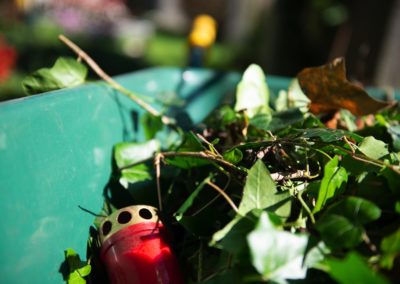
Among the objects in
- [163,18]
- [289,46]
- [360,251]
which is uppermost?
[360,251]

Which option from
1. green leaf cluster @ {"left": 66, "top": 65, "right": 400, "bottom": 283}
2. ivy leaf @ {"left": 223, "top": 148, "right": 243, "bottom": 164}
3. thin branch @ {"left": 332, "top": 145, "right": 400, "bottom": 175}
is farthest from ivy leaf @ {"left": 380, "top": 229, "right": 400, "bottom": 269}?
ivy leaf @ {"left": 223, "top": 148, "right": 243, "bottom": 164}

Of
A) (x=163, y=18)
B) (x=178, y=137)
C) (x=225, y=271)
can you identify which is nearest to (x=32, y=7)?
(x=178, y=137)

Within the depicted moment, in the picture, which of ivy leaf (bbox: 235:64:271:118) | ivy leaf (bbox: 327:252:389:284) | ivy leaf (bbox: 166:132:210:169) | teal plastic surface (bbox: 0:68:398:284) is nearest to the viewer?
ivy leaf (bbox: 327:252:389:284)

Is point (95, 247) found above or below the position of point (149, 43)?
above

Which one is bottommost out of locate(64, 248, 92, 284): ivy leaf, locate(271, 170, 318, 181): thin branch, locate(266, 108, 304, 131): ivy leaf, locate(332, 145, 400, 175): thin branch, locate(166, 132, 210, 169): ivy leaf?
locate(64, 248, 92, 284): ivy leaf

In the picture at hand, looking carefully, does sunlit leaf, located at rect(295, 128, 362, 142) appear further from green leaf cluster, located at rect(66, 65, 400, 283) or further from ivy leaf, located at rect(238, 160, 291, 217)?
ivy leaf, located at rect(238, 160, 291, 217)

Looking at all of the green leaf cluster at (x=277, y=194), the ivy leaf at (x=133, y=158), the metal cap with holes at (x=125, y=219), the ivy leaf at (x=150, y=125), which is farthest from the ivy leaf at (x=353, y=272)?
the ivy leaf at (x=150, y=125)

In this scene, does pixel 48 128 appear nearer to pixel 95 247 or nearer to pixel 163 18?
pixel 95 247
